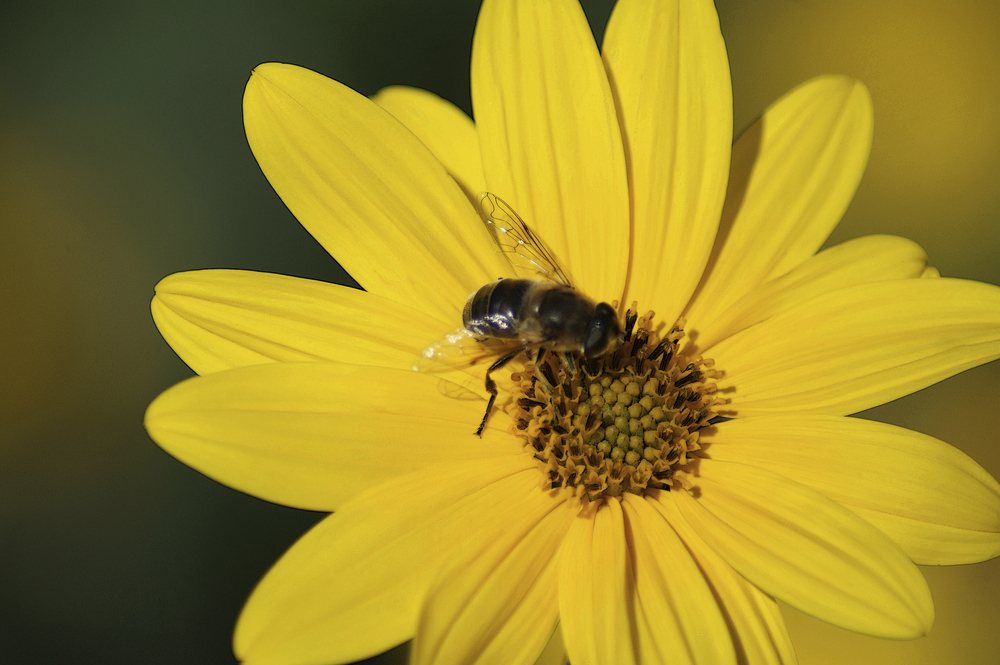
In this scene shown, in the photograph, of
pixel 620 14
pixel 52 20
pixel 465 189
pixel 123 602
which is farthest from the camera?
pixel 52 20

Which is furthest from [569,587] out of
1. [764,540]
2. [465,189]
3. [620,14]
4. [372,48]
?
[372,48]

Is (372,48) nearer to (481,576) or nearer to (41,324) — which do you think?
(41,324)

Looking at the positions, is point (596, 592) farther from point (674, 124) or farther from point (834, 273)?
point (674, 124)

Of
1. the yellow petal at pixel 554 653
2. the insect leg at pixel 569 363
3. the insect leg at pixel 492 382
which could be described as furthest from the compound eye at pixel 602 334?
the yellow petal at pixel 554 653

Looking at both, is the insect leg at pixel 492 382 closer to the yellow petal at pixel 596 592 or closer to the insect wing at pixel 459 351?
the insect wing at pixel 459 351

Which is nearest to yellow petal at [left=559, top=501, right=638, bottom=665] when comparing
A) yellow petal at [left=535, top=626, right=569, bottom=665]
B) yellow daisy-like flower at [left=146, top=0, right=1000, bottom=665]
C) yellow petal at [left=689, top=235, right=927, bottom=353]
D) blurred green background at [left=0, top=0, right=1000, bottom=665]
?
yellow daisy-like flower at [left=146, top=0, right=1000, bottom=665]
